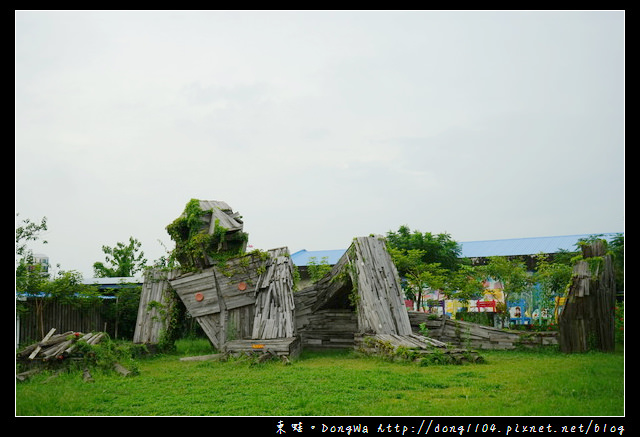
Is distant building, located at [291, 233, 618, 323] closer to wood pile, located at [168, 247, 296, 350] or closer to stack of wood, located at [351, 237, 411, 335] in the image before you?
stack of wood, located at [351, 237, 411, 335]

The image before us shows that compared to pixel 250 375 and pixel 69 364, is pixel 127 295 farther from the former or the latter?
pixel 250 375

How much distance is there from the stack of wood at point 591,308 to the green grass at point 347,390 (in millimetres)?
783

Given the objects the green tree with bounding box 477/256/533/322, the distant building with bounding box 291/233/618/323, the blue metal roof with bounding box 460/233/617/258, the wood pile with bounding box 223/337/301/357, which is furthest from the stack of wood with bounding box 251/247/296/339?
the blue metal roof with bounding box 460/233/617/258

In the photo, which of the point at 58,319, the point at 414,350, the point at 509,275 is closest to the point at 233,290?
the point at 414,350

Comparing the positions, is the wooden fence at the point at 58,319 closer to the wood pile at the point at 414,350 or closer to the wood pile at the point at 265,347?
the wood pile at the point at 265,347

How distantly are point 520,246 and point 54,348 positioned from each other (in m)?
24.6

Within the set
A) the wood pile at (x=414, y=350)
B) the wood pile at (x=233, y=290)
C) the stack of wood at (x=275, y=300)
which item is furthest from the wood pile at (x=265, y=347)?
the wood pile at (x=414, y=350)

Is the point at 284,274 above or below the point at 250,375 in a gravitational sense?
above

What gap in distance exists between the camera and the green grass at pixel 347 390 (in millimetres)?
7871

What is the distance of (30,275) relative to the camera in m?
19.2

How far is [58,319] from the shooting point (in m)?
20.2

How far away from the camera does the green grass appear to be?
787cm
